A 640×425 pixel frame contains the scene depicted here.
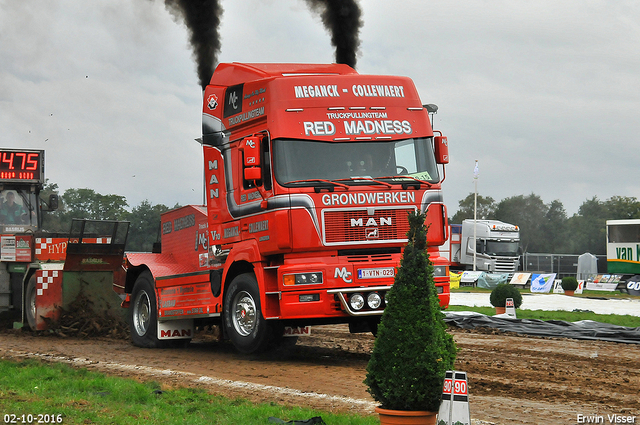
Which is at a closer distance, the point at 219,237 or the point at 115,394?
the point at 115,394

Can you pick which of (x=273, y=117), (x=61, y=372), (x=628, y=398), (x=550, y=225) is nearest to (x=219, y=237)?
(x=273, y=117)

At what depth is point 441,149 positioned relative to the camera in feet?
37.3

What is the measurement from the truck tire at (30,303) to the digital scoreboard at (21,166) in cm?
438

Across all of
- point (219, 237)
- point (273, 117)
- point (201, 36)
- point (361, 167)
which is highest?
point (201, 36)

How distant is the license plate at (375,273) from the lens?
1042 cm

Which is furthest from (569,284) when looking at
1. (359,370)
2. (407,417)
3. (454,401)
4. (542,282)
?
(454,401)

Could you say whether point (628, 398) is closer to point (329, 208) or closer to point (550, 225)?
point (329, 208)

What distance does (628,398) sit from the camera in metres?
7.98

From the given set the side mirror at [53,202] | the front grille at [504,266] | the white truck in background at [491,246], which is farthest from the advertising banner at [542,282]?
the side mirror at [53,202]

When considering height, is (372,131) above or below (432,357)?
above

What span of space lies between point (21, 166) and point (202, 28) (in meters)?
6.20

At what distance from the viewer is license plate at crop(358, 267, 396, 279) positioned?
10.4 m

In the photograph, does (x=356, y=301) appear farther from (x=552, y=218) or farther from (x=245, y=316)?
(x=552, y=218)

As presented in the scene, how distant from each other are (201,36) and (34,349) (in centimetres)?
825
